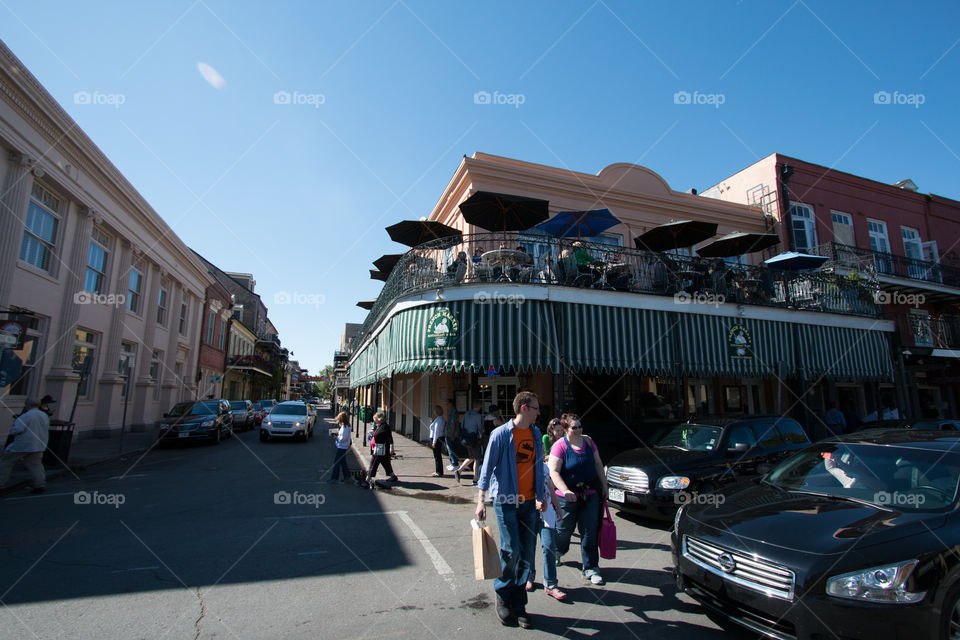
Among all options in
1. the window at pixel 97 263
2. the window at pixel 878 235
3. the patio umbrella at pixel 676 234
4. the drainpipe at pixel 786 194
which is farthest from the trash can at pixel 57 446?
Result: the window at pixel 878 235

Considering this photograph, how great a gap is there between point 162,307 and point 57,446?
14.1 metres

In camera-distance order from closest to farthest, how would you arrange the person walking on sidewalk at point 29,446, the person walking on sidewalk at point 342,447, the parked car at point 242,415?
the person walking on sidewalk at point 29,446
the person walking on sidewalk at point 342,447
the parked car at point 242,415

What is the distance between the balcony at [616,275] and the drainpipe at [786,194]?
393 cm

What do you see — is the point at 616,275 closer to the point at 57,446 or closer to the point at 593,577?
the point at 593,577

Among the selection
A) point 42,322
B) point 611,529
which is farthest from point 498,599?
point 42,322

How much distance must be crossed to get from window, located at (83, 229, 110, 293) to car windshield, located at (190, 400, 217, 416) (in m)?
5.25

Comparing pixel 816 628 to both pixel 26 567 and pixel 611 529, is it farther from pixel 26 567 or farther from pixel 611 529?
pixel 26 567

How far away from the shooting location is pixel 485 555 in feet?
11.7

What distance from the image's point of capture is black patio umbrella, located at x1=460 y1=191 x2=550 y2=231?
11.3 meters

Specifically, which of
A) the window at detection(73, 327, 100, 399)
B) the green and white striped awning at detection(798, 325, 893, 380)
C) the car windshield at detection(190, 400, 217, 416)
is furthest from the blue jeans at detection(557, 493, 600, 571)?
the window at detection(73, 327, 100, 399)

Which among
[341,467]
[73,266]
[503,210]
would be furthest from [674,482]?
[73,266]

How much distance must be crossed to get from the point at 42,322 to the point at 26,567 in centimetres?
1223

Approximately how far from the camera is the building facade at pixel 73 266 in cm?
1169

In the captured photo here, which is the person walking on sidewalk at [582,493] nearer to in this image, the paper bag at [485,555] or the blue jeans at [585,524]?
the blue jeans at [585,524]
